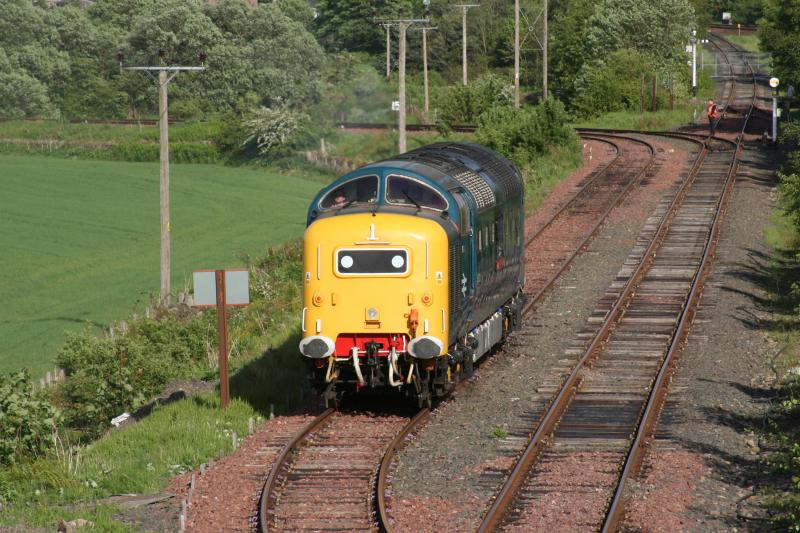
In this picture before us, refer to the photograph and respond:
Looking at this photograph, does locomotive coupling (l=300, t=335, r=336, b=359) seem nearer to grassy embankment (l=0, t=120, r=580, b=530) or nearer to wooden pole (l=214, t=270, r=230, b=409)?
grassy embankment (l=0, t=120, r=580, b=530)

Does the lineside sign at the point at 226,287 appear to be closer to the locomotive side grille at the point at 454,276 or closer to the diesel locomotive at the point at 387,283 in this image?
the diesel locomotive at the point at 387,283

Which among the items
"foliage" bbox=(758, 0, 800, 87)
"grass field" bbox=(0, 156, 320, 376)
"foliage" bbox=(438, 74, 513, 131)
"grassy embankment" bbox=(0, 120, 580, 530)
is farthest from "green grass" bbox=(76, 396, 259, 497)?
"foliage" bbox=(438, 74, 513, 131)

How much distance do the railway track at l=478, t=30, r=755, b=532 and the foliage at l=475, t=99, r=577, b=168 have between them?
14.9 metres

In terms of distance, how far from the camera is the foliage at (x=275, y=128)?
3093 inches

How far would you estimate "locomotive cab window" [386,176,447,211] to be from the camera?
18.4 meters

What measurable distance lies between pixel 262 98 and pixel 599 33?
23815 millimetres

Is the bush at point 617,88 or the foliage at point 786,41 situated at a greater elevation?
the foliage at point 786,41

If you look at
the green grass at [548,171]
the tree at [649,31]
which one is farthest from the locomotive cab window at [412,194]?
the tree at [649,31]

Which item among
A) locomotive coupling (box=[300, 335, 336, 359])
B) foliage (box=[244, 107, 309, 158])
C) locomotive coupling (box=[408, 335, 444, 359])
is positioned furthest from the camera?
foliage (box=[244, 107, 309, 158])

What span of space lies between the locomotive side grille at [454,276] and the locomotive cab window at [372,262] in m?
0.76

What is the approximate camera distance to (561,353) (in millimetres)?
22219

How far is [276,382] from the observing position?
68.2ft

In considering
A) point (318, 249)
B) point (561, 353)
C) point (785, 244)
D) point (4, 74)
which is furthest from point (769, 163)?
point (4, 74)

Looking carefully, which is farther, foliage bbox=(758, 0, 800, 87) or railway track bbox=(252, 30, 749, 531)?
foliage bbox=(758, 0, 800, 87)
